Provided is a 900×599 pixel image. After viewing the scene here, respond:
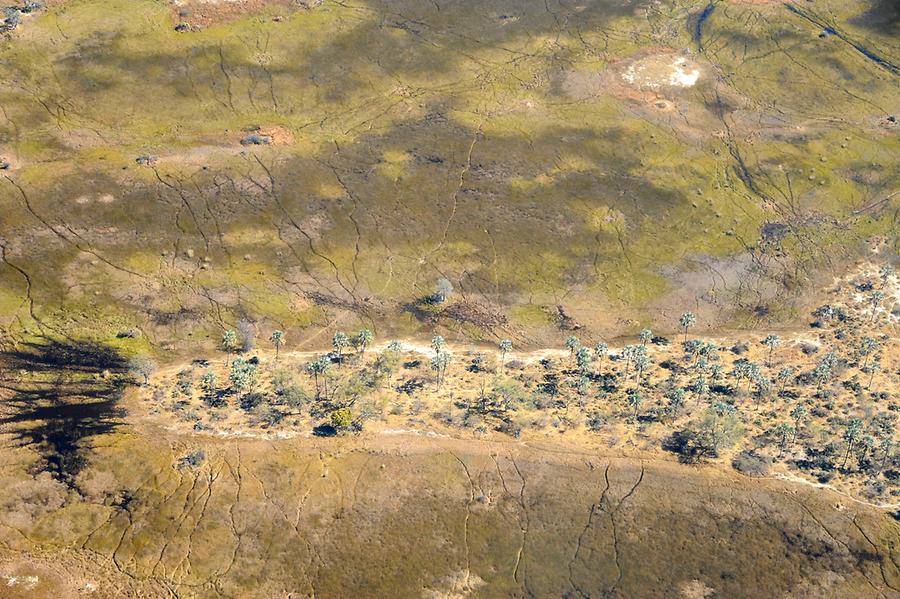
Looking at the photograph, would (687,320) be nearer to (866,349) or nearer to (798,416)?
(798,416)

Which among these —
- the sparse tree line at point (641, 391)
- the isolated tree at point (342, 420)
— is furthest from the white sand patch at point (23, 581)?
the isolated tree at point (342, 420)

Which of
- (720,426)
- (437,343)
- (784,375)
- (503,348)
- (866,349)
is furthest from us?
(866,349)

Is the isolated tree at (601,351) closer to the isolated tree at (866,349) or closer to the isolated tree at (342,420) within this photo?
the isolated tree at (866,349)

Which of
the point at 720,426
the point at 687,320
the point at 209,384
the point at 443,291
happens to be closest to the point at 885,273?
the point at 687,320

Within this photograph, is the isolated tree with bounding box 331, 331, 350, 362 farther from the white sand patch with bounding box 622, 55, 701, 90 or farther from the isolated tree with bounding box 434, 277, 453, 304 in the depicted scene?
the white sand patch with bounding box 622, 55, 701, 90

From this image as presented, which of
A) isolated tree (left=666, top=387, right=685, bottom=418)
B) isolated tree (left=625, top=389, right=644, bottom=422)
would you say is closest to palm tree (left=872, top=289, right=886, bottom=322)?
isolated tree (left=666, top=387, right=685, bottom=418)

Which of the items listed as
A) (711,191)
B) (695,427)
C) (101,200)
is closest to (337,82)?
(101,200)
